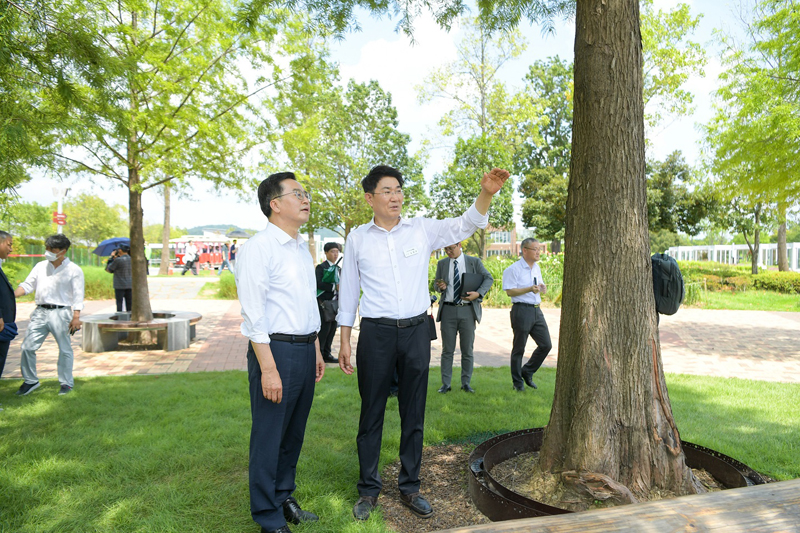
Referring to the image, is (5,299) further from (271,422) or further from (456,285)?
(456,285)

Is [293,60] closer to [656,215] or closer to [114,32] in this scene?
[114,32]

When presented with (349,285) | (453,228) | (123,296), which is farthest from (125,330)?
(453,228)

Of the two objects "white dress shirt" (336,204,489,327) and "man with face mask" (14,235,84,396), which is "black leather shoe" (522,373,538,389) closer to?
"white dress shirt" (336,204,489,327)

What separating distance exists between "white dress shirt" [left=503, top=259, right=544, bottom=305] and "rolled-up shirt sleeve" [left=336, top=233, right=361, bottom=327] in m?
3.02

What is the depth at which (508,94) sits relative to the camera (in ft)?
85.6

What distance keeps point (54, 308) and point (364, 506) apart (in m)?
4.80

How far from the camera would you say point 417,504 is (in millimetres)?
3125

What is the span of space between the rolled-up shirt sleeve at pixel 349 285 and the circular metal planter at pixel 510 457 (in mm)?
1259

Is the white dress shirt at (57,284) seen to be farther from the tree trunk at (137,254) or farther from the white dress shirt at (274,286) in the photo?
the white dress shirt at (274,286)

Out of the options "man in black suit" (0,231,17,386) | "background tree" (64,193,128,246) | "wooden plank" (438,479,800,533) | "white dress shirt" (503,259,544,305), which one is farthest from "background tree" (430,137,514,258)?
"background tree" (64,193,128,246)

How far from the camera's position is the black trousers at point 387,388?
10.3 feet

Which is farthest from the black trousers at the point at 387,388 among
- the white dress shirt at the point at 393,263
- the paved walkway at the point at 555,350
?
the paved walkway at the point at 555,350

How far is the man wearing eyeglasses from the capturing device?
19.7ft

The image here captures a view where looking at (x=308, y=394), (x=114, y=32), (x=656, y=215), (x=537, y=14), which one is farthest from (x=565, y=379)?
(x=656, y=215)
